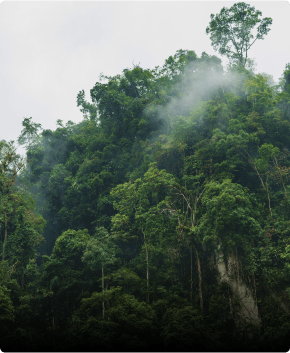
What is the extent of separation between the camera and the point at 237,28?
20.6 m

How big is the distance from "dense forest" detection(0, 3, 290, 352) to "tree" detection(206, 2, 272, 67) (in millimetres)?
83

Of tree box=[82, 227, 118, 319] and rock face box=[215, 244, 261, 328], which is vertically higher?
tree box=[82, 227, 118, 319]

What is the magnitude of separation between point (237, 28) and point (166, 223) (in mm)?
14381

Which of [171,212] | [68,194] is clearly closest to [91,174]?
[68,194]

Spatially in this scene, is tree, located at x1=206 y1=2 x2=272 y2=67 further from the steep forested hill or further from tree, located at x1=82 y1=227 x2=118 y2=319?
tree, located at x1=82 y1=227 x2=118 y2=319

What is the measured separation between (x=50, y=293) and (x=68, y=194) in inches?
285

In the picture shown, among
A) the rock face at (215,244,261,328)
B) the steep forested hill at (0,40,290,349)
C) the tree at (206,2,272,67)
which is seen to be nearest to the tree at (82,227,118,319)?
the steep forested hill at (0,40,290,349)

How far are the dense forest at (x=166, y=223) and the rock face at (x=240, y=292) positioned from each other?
0.04 metres

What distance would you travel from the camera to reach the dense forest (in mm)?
10734

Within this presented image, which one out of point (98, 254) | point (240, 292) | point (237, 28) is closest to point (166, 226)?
point (98, 254)

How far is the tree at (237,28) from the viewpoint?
20033 mm

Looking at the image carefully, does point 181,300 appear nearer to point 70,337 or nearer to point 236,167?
point 70,337

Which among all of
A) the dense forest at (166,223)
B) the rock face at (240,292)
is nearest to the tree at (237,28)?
the dense forest at (166,223)

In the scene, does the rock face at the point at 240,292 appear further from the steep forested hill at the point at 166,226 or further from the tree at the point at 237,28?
the tree at the point at 237,28
